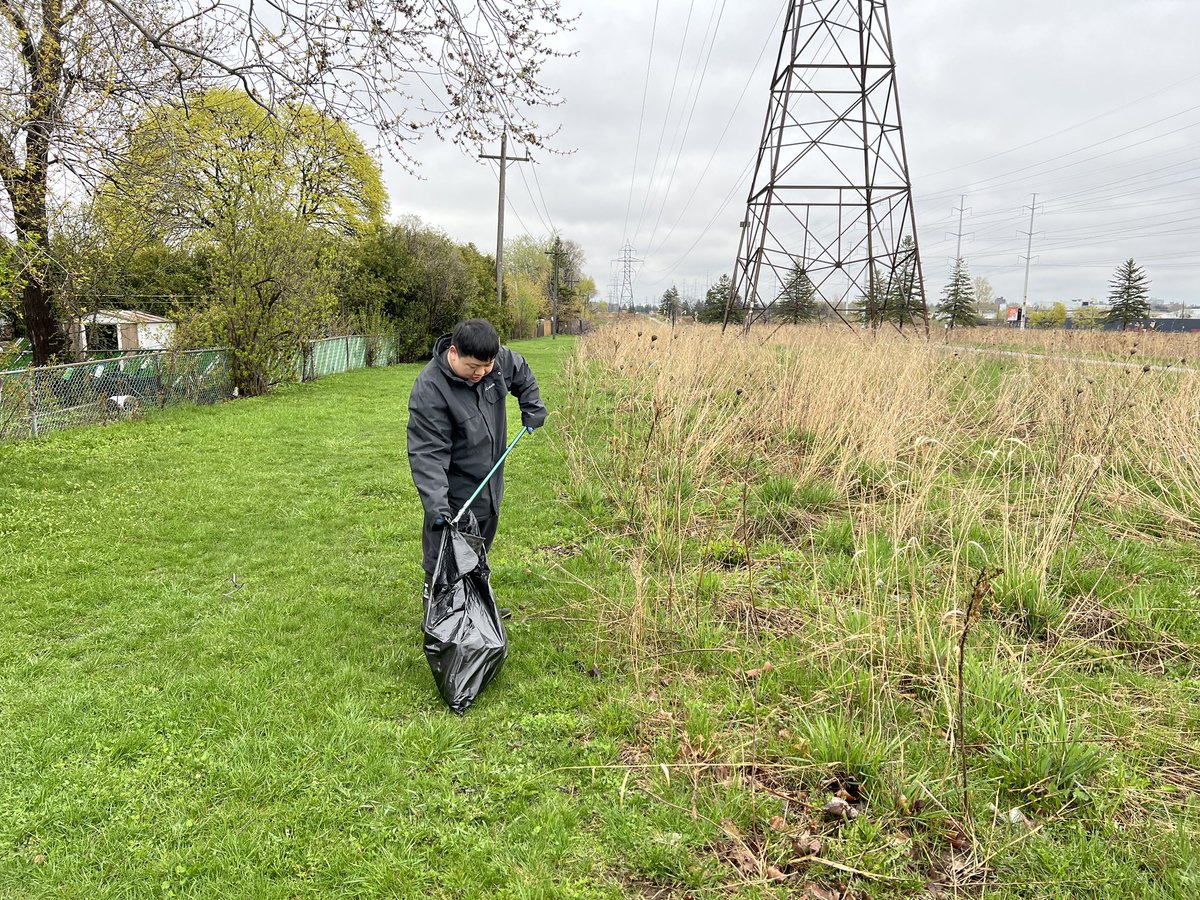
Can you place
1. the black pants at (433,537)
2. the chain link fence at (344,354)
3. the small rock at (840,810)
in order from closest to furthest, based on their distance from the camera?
1. the small rock at (840,810)
2. the black pants at (433,537)
3. the chain link fence at (344,354)

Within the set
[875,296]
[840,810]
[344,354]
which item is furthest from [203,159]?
[875,296]

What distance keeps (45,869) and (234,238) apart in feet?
43.3

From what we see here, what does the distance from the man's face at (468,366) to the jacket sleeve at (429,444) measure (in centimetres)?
17

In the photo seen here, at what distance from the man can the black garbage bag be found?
20 centimetres

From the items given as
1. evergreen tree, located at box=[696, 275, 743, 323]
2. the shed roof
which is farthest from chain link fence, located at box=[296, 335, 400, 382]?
evergreen tree, located at box=[696, 275, 743, 323]

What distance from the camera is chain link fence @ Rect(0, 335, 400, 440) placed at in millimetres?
8164

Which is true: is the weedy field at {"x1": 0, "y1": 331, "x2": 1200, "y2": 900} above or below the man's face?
below

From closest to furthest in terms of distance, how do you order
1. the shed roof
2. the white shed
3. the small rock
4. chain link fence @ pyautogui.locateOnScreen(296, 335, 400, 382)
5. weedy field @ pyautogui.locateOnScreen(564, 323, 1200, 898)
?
weedy field @ pyautogui.locateOnScreen(564, 323, 1200, 898) < the small rock < the white shed < the shed roof < chain link fence @ pyautogui.locateOnScreen(296, 335, 400, 382)

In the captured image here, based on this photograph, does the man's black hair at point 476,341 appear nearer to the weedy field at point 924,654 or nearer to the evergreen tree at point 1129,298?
the weedy field at point 924,654

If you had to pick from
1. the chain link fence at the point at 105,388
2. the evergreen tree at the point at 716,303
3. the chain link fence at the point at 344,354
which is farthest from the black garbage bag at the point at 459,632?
the evergreen tree at the point at 716,303

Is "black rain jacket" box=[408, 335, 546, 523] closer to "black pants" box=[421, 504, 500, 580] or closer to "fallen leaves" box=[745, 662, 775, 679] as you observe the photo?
"black pants" box=[421, 504, 500, 580]

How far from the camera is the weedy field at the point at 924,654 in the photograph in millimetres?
2021

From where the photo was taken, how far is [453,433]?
3352 mm

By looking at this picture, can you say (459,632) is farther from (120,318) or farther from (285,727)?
(120,318)
